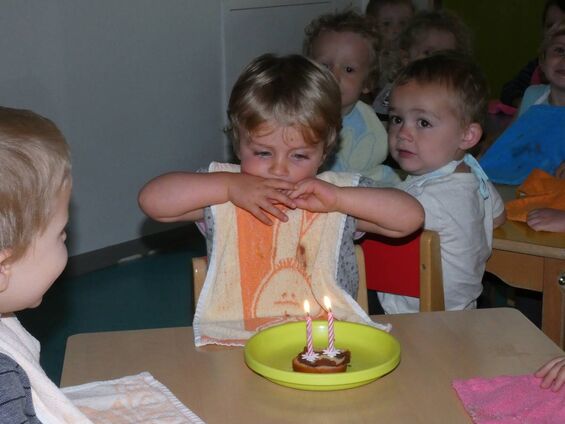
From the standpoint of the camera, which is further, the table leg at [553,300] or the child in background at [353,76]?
the child in background at [353,76]

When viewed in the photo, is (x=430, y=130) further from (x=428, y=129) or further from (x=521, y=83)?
(x=521, y=83)

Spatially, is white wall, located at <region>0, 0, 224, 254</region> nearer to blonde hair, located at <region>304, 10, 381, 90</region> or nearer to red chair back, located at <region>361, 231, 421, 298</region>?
blonde hair, located at <region>304, 10, 381, 90</region>

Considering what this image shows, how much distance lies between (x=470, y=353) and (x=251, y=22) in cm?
391

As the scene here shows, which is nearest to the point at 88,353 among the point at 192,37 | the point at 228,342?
the point at 228,342

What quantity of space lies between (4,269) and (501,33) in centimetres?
659

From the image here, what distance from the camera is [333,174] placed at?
86.4 inches

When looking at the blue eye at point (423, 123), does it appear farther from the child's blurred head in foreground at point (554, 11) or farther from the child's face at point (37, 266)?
the child's blurred head in foreground at point (554, 11)

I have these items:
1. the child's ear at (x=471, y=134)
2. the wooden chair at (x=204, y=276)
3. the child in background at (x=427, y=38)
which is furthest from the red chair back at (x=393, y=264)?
the child in background at (x=427, y=38)

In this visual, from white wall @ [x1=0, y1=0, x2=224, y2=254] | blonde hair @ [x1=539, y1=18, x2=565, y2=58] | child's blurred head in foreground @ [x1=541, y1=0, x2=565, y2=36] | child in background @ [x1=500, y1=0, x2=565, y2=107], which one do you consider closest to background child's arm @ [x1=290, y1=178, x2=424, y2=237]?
blonde hair @ [x1=539, y1=18, x2=565, y2=58]

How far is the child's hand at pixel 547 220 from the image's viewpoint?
2.53 meters

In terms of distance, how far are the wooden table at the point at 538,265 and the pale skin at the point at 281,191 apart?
18.5 inches

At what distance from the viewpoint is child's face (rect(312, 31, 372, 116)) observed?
142 inches

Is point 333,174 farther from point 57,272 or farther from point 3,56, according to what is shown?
point 3,56

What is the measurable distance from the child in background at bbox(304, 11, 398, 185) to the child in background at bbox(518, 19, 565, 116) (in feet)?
2.26
